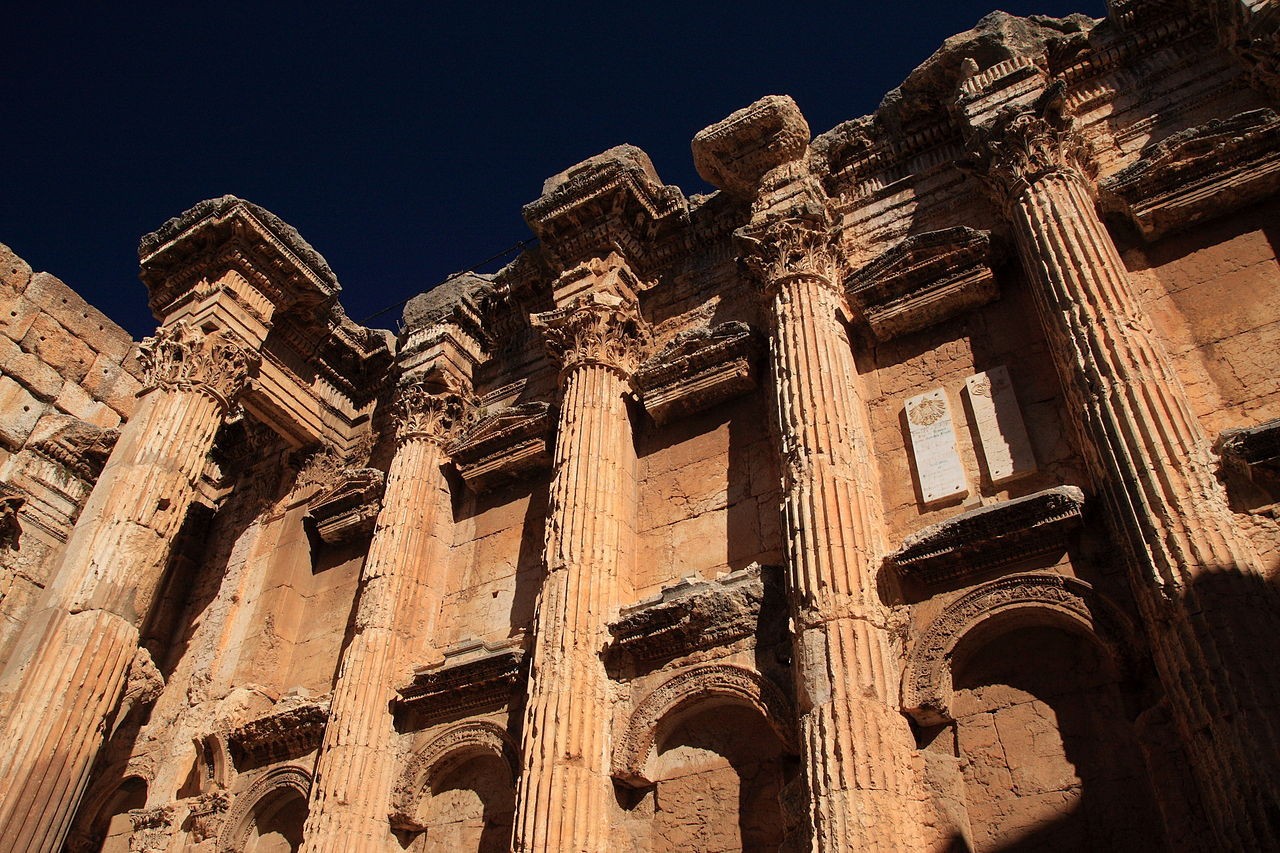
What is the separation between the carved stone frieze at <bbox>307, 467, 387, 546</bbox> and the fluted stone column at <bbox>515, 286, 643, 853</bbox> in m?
3.37

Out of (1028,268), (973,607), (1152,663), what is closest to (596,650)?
(973,607)

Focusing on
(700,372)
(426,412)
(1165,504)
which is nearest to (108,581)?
(426,412)

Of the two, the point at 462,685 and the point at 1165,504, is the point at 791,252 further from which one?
the point at 462,685

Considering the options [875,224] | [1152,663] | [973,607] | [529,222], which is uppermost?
[529,222]

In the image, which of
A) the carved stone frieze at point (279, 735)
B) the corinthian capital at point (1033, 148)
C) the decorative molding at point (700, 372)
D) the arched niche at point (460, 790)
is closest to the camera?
the corinthian capital at point (1033, 148)

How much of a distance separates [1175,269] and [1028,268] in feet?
4.27

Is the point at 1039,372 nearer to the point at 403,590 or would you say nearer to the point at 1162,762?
the point at 1162,762

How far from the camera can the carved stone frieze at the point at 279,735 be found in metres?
10.7

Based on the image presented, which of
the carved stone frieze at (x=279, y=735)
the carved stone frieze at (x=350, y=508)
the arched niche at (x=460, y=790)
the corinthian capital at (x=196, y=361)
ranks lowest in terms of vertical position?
the arched niche at (x=460, y=790)

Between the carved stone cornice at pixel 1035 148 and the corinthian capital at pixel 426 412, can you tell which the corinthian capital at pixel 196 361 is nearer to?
the corinthian capital at pixel 426 412

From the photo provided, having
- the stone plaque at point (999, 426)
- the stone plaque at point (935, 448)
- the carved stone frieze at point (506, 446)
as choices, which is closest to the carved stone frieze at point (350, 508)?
the carved stone frieze at point (506, 446)

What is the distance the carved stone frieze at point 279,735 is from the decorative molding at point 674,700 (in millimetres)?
3940

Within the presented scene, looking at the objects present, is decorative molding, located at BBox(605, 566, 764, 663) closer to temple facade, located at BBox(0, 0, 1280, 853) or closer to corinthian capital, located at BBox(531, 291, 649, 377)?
temple facade, located at BBox(0, 0, 1280, 853)

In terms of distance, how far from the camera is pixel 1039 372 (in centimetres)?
873
